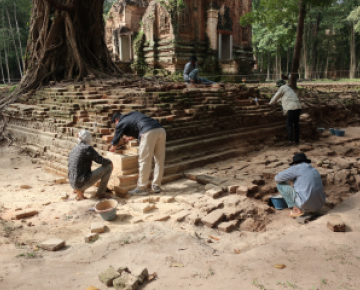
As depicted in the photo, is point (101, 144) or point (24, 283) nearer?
point (24, 283)

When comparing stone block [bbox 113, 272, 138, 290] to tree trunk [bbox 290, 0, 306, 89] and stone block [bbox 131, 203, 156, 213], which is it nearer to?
stone block [bbox 131, 203, 156, 213]

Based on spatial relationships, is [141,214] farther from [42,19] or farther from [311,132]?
[42,19]

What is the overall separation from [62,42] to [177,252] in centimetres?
878

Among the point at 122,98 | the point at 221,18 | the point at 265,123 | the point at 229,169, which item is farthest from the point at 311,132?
the point at 221,18

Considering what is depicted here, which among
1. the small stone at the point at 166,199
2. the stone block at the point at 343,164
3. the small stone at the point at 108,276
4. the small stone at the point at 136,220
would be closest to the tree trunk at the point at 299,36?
the stone block at the point at 343,164

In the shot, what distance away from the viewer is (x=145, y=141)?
14.8 feet

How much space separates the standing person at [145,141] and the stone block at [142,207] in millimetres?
464

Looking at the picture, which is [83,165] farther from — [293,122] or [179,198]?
[293,122]

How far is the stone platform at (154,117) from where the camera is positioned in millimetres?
5531

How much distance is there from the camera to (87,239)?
3250mm

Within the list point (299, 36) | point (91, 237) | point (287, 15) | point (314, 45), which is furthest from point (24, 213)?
point (314, 45)

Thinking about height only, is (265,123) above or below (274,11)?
below

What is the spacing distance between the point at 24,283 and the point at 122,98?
432 cm

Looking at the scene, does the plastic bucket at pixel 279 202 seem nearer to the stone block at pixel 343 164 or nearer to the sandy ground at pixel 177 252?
the sandy ground at pixel 177 252
